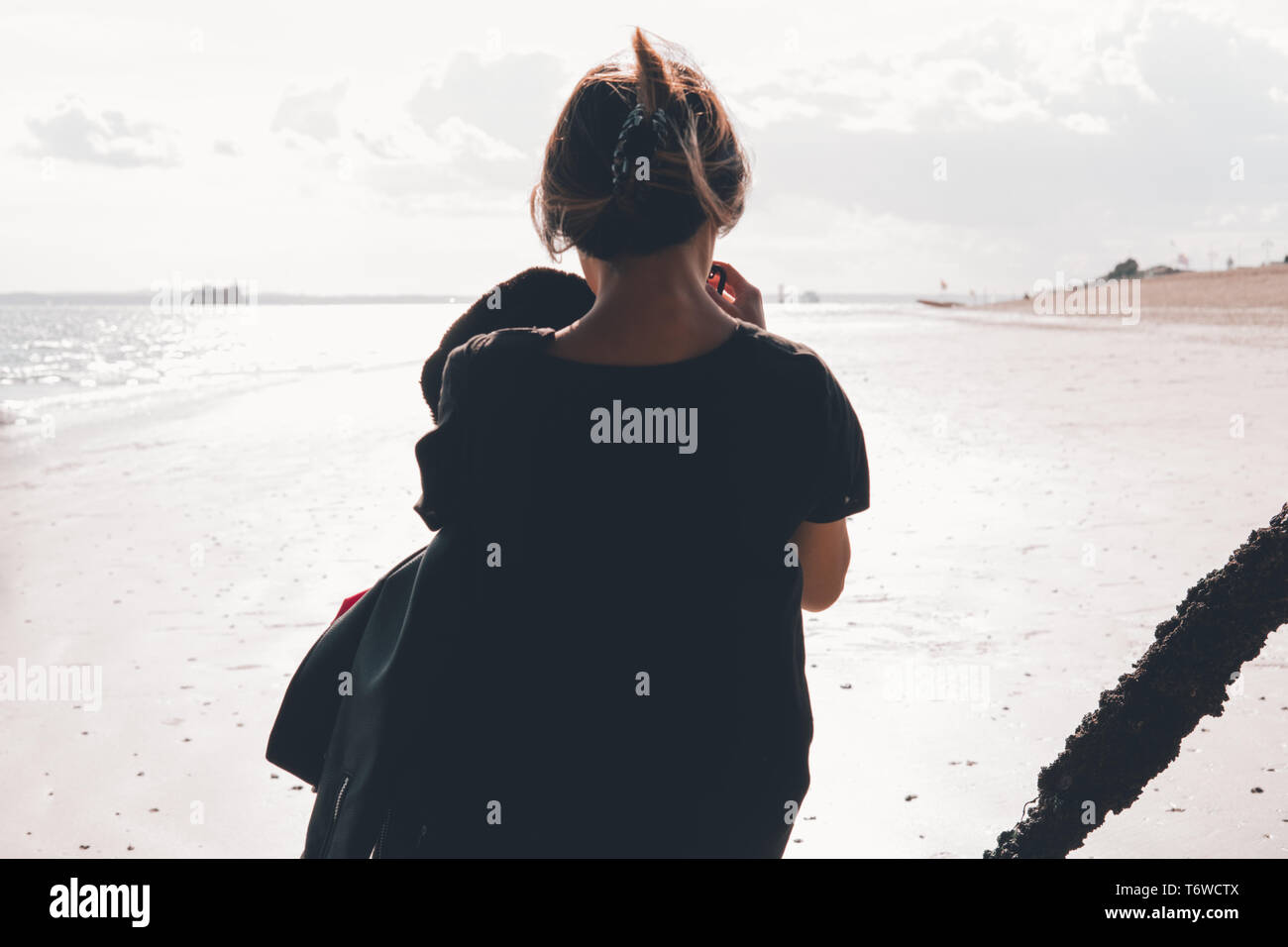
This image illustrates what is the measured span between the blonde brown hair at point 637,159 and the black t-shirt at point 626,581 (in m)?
0.16

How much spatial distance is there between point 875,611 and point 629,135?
5268 mm

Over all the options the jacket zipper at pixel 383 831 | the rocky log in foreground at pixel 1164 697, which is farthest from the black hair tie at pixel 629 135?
the rocky log in foreground at pixel 1164 697

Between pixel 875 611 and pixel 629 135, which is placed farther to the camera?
pixel 875 611

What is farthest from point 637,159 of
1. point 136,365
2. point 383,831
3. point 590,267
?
point 136,365

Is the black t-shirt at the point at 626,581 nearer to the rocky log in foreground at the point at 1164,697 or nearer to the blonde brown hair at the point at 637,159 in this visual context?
the blonde brown hair at the point at 637,159

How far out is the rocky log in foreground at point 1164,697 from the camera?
1969 mm

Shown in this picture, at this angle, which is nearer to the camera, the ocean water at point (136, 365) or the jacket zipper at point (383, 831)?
the jacket zipper at point (383, 831)

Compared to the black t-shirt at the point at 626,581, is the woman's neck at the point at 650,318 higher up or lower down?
higher up

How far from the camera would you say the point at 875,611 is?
6.29 m

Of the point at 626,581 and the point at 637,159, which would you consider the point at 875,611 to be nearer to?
the point at 626,581

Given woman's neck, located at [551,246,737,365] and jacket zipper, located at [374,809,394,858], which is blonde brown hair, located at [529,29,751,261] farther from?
jacket zipper, located at [374,809,394,858]

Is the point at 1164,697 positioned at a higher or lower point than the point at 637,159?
lower

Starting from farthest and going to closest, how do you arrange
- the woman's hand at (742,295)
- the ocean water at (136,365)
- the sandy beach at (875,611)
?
the ocean water at (136,365) < the sandy beach at (875,611) < the woman's hand at (742,295)
